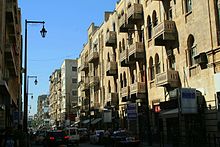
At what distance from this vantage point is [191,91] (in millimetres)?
26828

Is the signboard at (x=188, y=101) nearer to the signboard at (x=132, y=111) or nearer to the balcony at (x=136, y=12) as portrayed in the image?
the signboard at (x=132, y=111)

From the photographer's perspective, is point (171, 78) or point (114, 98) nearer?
point (171, 78)

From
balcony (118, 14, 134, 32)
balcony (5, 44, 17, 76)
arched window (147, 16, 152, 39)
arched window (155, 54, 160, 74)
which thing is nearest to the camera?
balcony (5, 44, 17, 76)

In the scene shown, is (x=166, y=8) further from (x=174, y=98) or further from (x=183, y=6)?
(x=174, y=98)

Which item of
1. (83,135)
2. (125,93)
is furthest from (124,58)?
(83,135)

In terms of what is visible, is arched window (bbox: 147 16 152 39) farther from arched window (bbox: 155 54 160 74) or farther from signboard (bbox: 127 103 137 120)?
signboard (bbox: 127 103 137 120)

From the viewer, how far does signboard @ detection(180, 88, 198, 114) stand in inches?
1002

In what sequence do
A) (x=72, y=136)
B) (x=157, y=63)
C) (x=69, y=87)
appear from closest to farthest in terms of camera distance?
1. (x=157, y=63)
2. (x=72, y=136)
3. (x=69, y=87)

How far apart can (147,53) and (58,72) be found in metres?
104

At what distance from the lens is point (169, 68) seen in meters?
35.2

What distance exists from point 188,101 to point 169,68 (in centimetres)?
936

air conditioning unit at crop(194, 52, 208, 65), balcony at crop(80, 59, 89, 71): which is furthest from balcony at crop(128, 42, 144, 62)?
balcony at crop(80, 59, 89, 71)

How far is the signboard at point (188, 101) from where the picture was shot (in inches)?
1002

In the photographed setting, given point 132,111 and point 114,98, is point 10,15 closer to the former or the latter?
point 132,111
